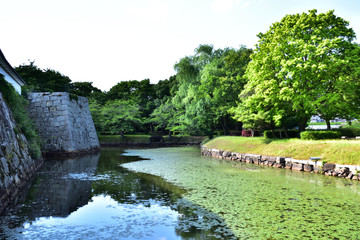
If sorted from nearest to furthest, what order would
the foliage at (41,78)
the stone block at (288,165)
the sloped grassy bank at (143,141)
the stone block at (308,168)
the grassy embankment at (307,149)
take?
the grassy embankment at (307,149)
the stone block at (308,168)
the stone block at (288,165)
the foliage at (41,78)
the sloped grassy bank at (143,141)

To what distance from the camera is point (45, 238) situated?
503cm

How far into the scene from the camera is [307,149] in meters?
14.8

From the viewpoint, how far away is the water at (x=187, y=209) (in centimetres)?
538

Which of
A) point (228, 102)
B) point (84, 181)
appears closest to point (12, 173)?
point (84, 181)

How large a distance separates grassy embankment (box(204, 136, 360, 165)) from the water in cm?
171

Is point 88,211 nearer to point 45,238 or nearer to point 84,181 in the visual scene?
point 45,238

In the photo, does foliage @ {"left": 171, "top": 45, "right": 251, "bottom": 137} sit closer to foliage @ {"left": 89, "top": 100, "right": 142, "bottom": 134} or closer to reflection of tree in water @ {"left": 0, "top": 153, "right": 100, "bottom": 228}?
foliage @ {"left": 89, "top": 100, "right": 142, "bottom": 134}

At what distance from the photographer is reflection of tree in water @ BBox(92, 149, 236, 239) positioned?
5.45 metres

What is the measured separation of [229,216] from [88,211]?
3607mm

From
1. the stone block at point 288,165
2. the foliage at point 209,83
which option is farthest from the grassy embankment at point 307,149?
the foliage at point 209,83

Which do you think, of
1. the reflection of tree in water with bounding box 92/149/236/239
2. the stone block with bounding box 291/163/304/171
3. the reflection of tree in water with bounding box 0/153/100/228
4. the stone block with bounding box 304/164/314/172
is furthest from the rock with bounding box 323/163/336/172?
the reflection of tree in water with bounding box 0/153/100/228

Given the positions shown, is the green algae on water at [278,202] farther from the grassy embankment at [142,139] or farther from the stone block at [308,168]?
the grassy embankment at [142,139]

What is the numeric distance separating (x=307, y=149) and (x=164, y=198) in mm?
10051

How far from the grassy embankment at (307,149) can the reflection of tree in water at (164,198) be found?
26.4 ft
